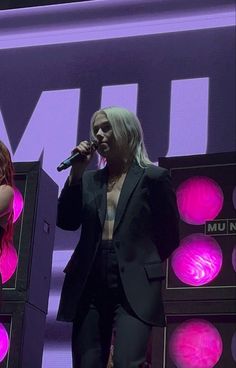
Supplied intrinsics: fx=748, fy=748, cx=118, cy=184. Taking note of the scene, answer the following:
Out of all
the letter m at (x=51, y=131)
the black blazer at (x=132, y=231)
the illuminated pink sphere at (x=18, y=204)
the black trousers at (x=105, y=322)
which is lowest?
the black trousers at (x=105, y=322)

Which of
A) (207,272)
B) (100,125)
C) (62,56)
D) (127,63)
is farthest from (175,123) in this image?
(100,125)

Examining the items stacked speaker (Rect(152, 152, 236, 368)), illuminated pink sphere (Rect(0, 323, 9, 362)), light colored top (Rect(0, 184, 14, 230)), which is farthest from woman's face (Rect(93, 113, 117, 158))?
illuminated pink sphere (Rect(0, 323, 9, 362))

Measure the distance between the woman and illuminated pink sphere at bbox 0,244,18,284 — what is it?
530mm

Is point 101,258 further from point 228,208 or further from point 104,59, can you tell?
point 104,59

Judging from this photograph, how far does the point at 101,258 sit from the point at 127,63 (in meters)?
1.38

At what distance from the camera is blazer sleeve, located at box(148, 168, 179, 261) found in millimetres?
1713

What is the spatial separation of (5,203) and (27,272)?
432 millimetres

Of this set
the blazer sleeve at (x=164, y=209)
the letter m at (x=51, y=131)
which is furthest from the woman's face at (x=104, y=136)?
the letter m at (x=51, y=131)

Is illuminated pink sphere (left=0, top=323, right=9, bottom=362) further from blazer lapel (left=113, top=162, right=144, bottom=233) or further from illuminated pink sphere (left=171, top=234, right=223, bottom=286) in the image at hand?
blazer lapel (left=113, top=162, right=144, bottom=233)

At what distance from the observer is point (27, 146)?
112 inches

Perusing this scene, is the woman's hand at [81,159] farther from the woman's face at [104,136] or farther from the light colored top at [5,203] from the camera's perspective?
the light colored top at [5,203]

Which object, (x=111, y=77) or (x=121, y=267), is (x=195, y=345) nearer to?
(x=121, y=267)

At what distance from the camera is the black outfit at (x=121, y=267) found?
5.23 feet

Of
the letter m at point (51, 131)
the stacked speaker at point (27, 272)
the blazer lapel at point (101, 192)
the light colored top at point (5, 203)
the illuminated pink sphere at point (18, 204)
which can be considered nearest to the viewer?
the blazer lapel at point (101, 192)
